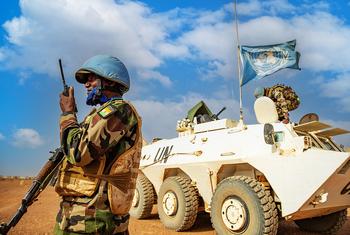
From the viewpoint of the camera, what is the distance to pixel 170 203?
25.1 feet

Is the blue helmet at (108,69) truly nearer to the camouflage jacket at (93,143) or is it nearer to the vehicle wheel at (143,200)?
the camouflage jacket at (93,143)

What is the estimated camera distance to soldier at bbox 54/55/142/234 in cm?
243

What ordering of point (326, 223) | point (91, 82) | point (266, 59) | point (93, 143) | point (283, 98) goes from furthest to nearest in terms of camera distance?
point (266, 59), point (283, 98), point (326, 223), point (91, 82), point (93, 143)

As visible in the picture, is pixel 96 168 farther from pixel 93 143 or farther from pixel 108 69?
pixel 108 69

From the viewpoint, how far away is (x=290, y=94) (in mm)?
7773

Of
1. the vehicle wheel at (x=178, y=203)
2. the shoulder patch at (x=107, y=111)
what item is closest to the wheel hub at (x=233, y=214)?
the vehicle wheel at (x=178, y=203)

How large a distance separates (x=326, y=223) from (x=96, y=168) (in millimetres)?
6163

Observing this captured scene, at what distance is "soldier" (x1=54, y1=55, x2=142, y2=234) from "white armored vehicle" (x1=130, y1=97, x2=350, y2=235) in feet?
11.5

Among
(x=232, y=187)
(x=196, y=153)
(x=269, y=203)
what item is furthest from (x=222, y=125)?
(x=269, y=203)

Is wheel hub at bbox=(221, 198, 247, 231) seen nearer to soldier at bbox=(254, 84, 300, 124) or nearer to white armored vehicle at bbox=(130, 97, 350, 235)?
white armored vehicle at bbox=(130, 97, 350, 235)

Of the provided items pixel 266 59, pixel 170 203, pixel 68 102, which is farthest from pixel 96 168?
pixel 266 59

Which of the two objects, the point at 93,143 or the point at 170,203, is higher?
the point at 93,143

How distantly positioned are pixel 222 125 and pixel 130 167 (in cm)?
482

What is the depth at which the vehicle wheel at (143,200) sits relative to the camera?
8773mm
